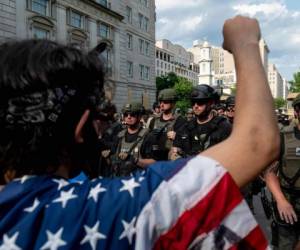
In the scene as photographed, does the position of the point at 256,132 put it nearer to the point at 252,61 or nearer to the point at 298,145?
Answer: the point at 252,61

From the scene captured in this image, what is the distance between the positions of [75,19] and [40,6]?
4058 millimetres

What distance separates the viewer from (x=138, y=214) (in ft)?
3.30

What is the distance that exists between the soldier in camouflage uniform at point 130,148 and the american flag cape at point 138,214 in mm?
4371

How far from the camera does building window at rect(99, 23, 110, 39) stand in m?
34.0

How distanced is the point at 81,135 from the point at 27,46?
0.90ft

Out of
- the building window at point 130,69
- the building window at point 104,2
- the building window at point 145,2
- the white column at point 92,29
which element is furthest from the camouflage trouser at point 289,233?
the building window at point 145,2

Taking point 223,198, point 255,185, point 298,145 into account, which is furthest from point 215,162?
point 255,185

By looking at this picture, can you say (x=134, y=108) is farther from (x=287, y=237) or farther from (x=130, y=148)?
(x=287, y=237)

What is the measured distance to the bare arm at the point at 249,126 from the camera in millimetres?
1016

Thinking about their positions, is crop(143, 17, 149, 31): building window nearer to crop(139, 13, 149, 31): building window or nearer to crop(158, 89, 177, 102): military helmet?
crop(139, 13, 149, 31): building window

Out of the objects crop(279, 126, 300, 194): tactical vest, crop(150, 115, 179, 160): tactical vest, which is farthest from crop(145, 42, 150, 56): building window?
crop(279, 126, 300, 194): tactical vest

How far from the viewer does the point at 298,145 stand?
3662 mm

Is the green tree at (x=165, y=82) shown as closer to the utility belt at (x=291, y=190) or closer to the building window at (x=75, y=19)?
the building window at (x=75, y=19)

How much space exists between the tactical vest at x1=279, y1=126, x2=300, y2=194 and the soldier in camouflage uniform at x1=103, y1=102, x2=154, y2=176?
6.85ft
